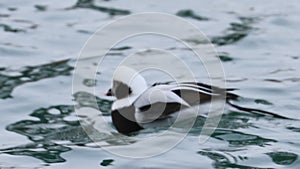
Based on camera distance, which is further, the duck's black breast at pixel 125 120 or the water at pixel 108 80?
the duck's black breast at pixel 125 120

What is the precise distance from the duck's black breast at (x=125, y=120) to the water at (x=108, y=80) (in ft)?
0.61

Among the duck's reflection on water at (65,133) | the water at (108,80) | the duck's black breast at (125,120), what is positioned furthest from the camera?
the duck's black breast at (125,120)

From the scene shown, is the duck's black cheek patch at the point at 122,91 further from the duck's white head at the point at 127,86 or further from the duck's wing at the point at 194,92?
the duck's wing at the point at 194,92

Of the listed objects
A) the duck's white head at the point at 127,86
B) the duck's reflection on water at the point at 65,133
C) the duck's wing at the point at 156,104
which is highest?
the duck's white head at the point at 127,86

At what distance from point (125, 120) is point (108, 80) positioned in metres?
1.24

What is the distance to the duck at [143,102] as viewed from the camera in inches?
230

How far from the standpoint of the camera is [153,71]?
7.23m

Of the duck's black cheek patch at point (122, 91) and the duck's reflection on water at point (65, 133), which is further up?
the duck's black cheek patch at point (122, 91)

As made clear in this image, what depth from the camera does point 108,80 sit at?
705 centimetres

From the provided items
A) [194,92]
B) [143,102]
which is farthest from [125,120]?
[194,92]

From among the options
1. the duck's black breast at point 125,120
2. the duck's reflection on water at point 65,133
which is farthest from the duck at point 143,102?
the duck's reflection on water at point 65,133

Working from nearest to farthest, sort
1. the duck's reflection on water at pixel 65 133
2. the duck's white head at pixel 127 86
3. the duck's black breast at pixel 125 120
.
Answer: the duck's reflection on water at pixel 65 133 < the duck's black breast at pixel 125 120 < the duck's white head at pixel 127 86

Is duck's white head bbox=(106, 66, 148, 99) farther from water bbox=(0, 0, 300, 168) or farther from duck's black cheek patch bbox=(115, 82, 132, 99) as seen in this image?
water bbox=(0, 0, 300, 168)

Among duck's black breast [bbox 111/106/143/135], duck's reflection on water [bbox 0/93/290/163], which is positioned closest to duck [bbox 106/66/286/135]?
duck's black breast [bbox 111/106/143/135]
